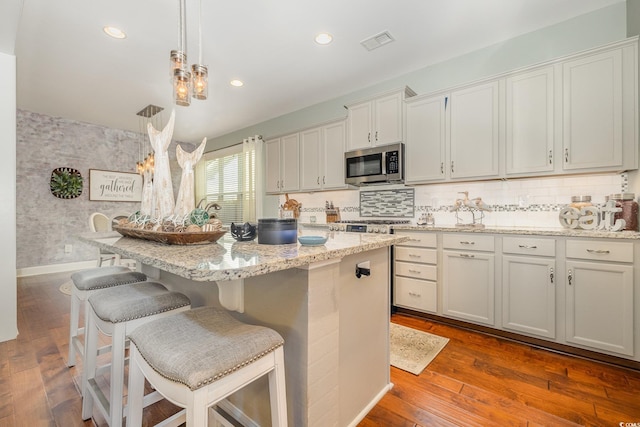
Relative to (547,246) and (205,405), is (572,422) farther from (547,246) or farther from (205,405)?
(205,405)

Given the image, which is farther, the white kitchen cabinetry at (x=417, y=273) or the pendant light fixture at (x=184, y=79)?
the white kitchen cabinetry at (x=417, y=273)

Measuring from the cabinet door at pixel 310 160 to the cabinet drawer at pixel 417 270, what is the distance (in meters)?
1.69

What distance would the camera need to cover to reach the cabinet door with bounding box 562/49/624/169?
211 centimetres

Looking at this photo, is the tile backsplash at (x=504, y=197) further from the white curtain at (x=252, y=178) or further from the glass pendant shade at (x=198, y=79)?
the glass pendant shade at (x=198, y=79)

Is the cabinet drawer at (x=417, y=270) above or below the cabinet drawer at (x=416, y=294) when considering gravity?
above

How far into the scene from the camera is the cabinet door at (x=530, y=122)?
2.37 meters

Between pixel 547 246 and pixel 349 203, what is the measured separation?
234 centimetres

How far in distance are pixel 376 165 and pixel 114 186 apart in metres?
5.21

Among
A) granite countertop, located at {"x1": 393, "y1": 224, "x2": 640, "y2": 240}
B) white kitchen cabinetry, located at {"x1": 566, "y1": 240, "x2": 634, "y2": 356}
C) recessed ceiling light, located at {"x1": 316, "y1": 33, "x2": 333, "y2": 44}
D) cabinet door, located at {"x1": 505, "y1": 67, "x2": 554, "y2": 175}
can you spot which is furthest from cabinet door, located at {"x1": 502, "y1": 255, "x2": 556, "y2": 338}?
recessed ceiling light, located at {"x1": 316, "y1": 33, "x2": 333, "y2": 44}

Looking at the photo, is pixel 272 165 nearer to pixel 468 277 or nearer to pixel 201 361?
pixel 468 277

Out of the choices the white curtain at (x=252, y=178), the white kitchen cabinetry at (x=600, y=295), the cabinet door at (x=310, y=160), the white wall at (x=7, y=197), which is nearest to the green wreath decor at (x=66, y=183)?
the white curtain at (x=252, y=178)

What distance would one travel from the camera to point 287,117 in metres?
4.80

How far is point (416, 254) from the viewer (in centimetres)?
280

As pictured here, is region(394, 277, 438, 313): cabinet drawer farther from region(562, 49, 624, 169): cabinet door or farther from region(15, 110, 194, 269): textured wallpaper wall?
region(15, 110, 194, 269): textured wallpaper wall
